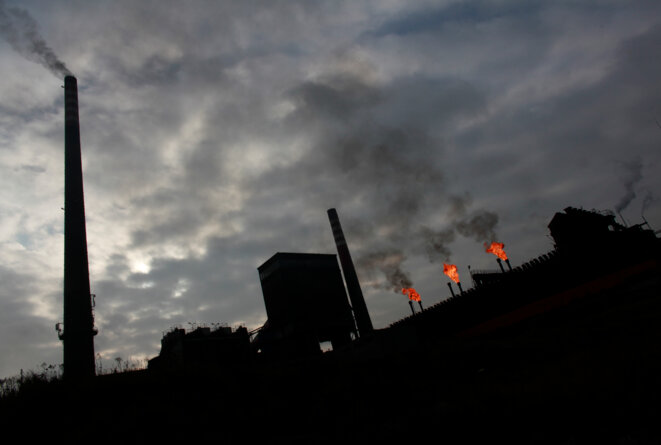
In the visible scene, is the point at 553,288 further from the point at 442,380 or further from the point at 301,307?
the point at 301,307

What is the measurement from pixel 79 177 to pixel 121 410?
49.8ft

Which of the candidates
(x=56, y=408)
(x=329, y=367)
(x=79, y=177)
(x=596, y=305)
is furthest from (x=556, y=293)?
(x=79, y=177)

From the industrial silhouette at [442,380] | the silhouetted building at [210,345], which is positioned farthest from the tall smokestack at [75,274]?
the silhouetted building at [210,345]

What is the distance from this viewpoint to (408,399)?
24.2ft

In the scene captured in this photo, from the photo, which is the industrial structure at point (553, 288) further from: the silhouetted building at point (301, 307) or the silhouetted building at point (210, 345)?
the silhouetted building at point (210, 345)

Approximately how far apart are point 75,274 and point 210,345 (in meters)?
9.67

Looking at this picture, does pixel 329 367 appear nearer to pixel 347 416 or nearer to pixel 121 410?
pixel 347 416

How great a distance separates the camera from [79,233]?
17.5 metres

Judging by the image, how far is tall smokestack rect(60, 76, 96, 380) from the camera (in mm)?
15609

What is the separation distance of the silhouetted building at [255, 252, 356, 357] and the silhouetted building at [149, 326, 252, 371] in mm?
2363

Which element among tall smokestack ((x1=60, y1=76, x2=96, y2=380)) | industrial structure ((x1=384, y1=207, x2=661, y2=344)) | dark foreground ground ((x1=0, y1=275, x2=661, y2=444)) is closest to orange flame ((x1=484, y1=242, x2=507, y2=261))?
industrial structure ((x1=384, y1=207, x2=661, y2=344))

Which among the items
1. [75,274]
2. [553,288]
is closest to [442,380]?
[553,288]

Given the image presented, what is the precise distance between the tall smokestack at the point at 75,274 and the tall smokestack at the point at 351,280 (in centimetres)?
1803

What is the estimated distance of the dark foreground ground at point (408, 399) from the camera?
4.80 m
